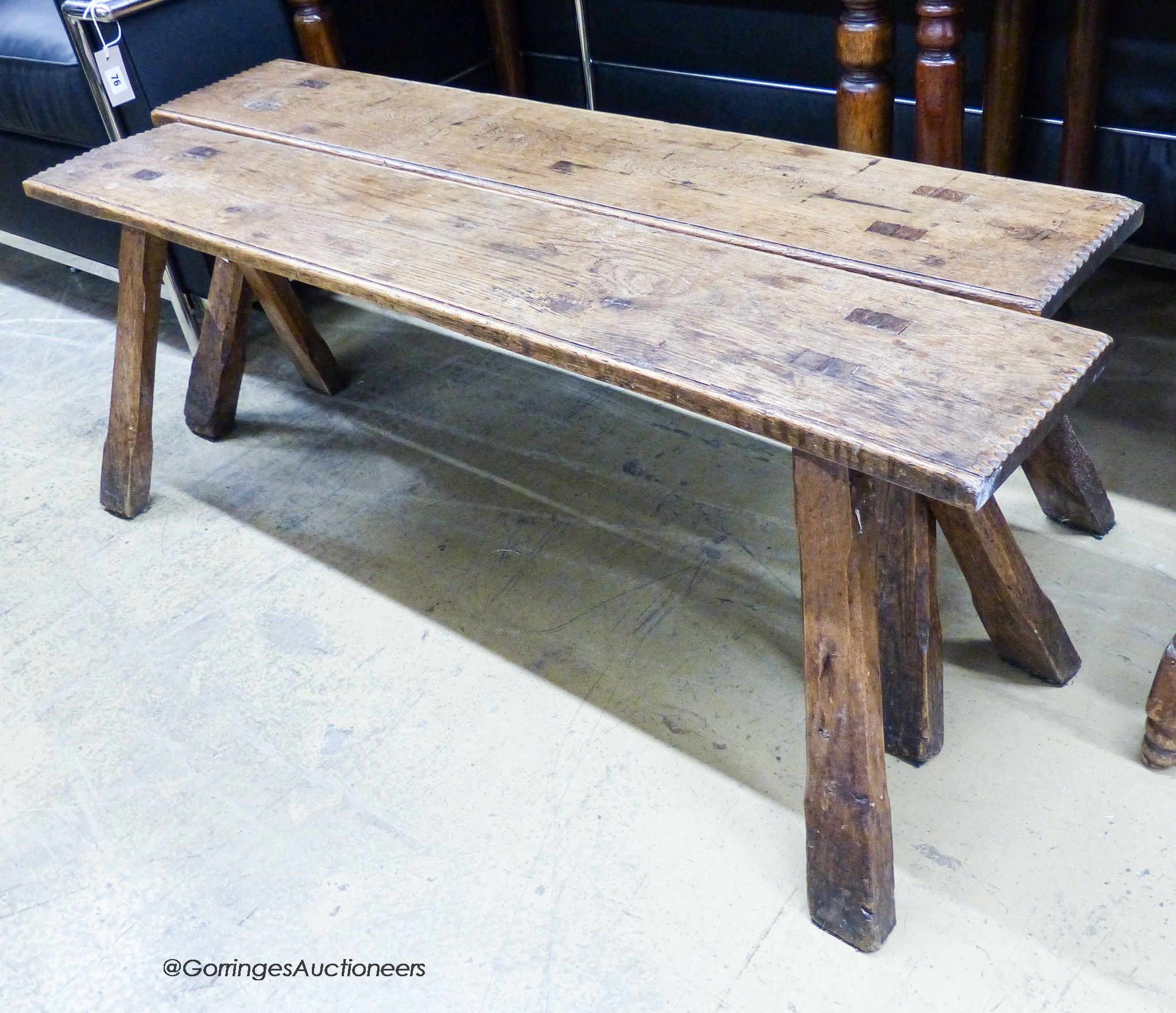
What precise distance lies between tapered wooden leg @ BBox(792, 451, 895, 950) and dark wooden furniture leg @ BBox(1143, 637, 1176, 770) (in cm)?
29

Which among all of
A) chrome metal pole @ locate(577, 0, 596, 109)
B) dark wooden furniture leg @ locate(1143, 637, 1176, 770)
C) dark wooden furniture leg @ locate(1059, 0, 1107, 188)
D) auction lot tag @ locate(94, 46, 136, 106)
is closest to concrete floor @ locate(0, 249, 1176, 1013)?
dark wooden furniture leg @ locate(1143, 637, 1176, 770)

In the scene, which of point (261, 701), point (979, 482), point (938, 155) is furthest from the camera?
point (938, 155)

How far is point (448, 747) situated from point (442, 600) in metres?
0.23

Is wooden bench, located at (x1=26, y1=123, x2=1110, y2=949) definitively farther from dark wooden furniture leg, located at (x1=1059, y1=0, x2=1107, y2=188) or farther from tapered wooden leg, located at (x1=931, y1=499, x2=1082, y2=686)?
dark wooden furniture leg, located at (x1=1059, y1=0, x2=1107, y2=188)

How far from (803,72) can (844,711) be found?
1240 millimetres

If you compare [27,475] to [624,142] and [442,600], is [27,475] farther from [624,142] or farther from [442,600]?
[624,142]

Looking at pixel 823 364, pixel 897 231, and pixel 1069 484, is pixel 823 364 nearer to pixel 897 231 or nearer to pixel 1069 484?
pixel 897 231

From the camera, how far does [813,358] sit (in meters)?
0.90

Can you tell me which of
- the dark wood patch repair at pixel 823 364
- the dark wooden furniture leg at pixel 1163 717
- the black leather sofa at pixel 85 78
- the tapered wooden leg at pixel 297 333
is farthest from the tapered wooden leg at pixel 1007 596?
the black leather sofa at pixel 85 78

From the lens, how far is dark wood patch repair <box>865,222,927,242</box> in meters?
1.04

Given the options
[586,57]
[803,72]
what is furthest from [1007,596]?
[586,57]

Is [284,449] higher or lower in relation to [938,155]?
lower

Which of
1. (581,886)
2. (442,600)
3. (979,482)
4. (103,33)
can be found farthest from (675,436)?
(103,33)

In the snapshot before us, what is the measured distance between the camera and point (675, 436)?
5.32 feet
